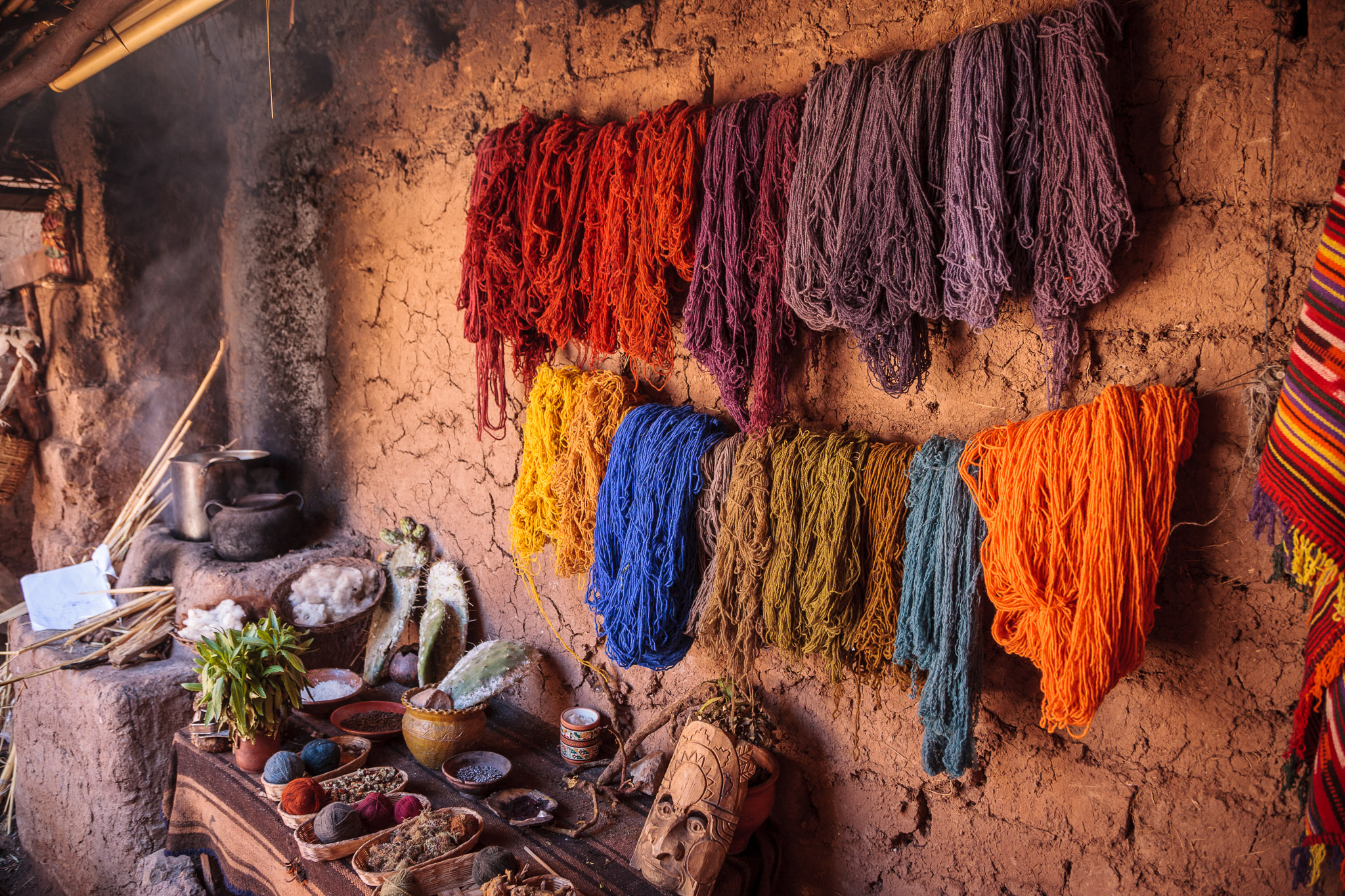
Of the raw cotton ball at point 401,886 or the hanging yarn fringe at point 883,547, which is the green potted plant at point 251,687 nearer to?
the raw cotton ball at point 401,886

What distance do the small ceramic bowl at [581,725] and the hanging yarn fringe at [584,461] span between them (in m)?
0.60

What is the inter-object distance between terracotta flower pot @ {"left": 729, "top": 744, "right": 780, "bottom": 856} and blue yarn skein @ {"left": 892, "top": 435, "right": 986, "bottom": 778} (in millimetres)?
566

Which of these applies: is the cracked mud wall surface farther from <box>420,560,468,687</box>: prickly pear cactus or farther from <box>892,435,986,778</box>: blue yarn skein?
<box>892,435,986,778</box>: blue yarn skein

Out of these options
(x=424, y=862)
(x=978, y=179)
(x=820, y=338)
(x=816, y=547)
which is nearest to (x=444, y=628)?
(x=424, y=862)

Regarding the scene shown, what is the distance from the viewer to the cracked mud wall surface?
5.82 ft

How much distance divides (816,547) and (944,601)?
1.21 feet

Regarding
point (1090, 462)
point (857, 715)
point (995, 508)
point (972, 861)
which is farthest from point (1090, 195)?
point (972, 861)

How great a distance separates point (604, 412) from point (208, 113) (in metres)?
3.90

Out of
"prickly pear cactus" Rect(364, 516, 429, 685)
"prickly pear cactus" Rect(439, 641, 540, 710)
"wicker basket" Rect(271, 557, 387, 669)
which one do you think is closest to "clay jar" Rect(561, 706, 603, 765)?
"prickly pear cactus" Rect(439, 641, 540, 710)

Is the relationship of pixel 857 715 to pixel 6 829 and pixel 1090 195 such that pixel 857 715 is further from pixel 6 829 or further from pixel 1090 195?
pixel 6 829

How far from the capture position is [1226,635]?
182 centimetres

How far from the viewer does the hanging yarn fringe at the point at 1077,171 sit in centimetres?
171

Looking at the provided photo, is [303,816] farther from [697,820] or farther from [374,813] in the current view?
[697,820]

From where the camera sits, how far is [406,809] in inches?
103
